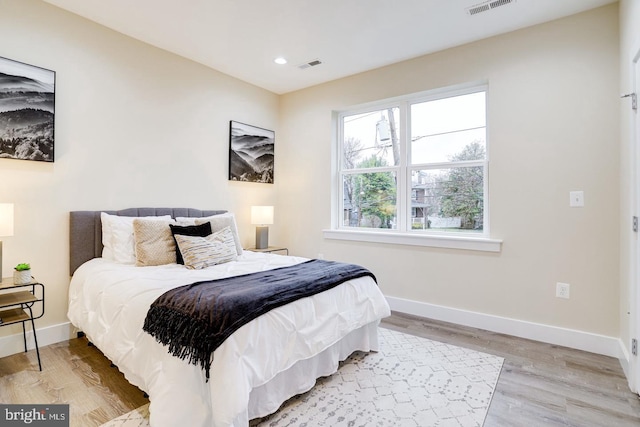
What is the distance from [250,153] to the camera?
14.2 ft

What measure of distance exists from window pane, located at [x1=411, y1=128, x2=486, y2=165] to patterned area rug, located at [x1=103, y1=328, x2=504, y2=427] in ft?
6.18

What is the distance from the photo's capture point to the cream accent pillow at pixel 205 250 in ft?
8.69

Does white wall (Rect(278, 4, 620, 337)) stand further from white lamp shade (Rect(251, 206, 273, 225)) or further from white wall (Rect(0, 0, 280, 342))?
white wall (Rect(0, 0, 280, 342))

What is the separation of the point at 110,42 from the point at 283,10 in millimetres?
1645

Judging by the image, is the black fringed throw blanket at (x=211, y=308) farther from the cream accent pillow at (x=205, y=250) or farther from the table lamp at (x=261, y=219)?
the table lamp at (x=261, y=219)

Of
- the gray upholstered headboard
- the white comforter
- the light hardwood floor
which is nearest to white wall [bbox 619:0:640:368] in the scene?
the light hardwood floor

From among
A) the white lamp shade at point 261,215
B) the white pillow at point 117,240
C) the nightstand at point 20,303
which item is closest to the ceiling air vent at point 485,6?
the white lamp shade at point 261,215

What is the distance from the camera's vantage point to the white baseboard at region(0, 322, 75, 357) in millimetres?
2488

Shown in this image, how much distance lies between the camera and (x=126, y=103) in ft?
10.3

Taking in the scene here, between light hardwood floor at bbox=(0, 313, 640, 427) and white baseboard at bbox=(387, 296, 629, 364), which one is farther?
white baseboard at bbox=(387, 296, 629, 364)

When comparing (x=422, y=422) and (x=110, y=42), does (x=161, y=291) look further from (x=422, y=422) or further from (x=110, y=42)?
(x=110, y=42)

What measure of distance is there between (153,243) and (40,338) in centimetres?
116

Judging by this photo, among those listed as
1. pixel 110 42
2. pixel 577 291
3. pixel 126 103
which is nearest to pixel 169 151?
pixel 126 103

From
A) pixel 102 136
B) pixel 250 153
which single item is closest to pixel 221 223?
pixel 102 136
